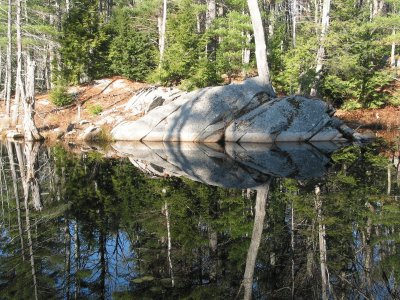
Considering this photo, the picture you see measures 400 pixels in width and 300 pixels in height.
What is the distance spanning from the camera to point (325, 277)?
169 inches

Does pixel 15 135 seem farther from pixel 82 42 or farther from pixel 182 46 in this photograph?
pixel 182 46

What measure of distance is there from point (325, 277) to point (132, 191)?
5.30m

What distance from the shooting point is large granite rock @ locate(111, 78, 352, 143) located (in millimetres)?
17734

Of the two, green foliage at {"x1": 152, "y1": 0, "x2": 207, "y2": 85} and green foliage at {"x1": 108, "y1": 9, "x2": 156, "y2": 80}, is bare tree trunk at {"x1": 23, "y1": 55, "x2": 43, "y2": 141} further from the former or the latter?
green foliage at {"x1": 108, "y1": 9, "x2": 156, "y2": 80}

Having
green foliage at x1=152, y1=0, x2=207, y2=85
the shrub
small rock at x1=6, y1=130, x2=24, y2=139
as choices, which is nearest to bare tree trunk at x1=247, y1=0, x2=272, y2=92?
green foliage at x1=152, y1=0, x2=207, y2=85

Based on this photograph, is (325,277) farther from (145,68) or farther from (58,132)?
(145,68)

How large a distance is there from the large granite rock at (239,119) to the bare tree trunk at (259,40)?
0.51 m

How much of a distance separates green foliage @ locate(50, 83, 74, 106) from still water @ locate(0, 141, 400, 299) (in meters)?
14.8

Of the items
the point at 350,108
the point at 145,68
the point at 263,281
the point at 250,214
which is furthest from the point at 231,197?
the point at 145,68

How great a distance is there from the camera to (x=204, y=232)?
235 inches

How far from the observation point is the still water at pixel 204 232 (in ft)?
13.9

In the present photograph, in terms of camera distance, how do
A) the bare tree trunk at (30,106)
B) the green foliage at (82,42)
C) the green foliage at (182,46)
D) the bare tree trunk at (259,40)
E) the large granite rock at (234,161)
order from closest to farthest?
the large granite rock at (234,161)
the bare tree trunk at (259,40)
the bare tree trunk at (30,106)
the green foliage at (182,46)
the green foliage at (82,42)

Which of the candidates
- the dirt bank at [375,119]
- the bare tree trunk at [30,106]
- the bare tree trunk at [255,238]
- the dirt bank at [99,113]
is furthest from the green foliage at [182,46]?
the bare tree trunk at [255,238]

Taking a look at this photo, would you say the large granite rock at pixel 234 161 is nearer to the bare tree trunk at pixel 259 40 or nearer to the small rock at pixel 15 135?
the bare tree trunk at pixel 259 40
